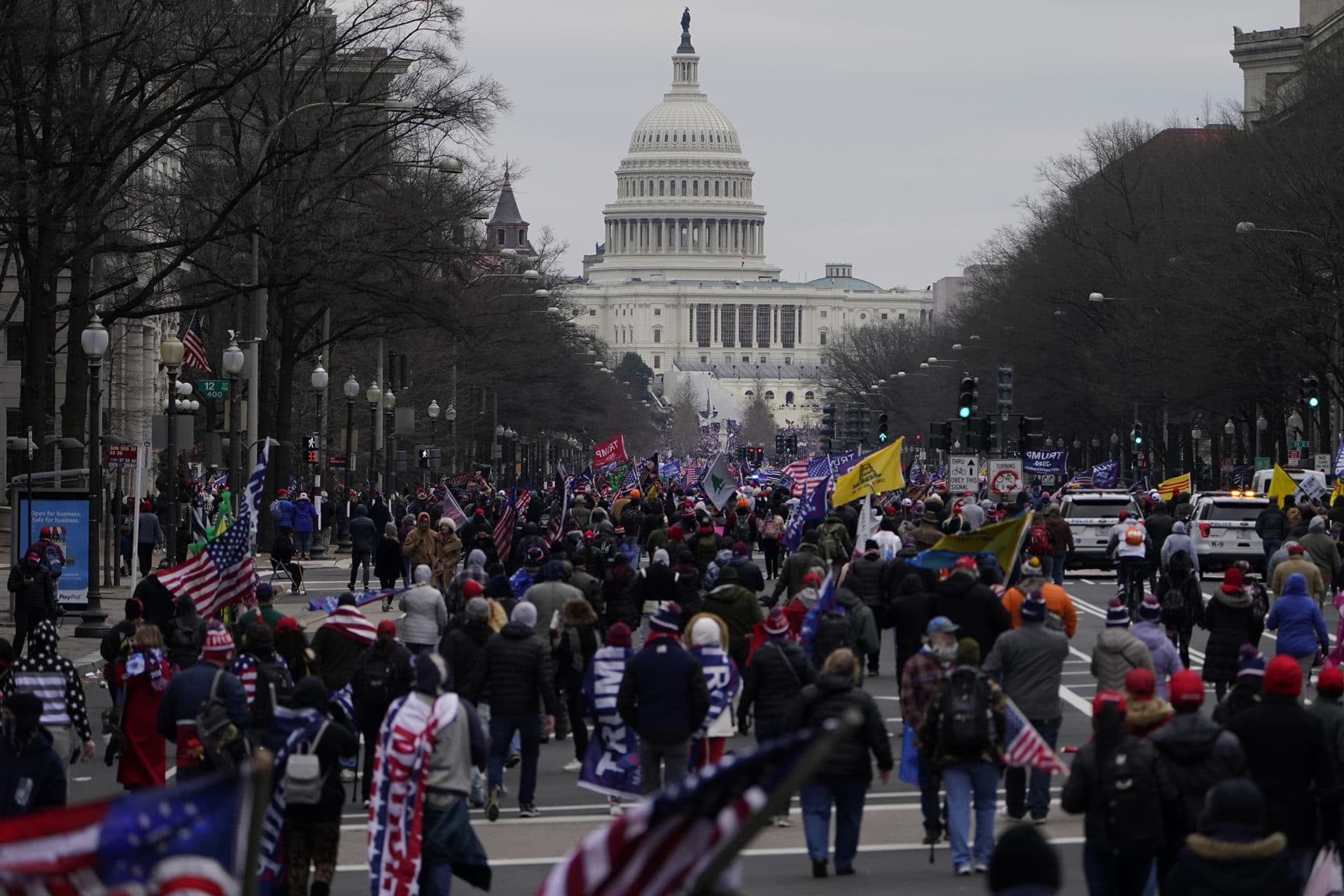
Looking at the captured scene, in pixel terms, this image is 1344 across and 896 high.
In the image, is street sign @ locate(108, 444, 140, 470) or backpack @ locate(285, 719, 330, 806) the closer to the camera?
backpack @ locate(285, 719, 330, 806)

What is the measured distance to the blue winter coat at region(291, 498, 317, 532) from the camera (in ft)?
154

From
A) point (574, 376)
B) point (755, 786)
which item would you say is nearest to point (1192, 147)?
point (574, 376)

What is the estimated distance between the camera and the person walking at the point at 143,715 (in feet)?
49.0

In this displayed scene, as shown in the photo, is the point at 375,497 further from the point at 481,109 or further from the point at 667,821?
the point at 667,821

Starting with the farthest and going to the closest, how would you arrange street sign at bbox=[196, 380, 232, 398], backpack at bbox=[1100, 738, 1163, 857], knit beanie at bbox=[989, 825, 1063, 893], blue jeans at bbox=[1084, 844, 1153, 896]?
street sign at bbox=[196, 380, 232, 398] < blue jeans at bbox=[1084, 844, 1153, 896] < backpack at bbox=[1100, 738, 1163, 857] < knit beanie at bbox=[989, 825, 1063, 893]

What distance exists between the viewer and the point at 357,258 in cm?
3775

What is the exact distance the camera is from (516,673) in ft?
52.5

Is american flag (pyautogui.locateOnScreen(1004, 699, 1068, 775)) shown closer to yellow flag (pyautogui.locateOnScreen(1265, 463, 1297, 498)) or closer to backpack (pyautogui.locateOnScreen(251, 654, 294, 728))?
backpack (pyautogui.locateOnScreen(251, 654, 294, 728))

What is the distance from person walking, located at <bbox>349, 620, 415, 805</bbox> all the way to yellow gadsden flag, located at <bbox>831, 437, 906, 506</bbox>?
696 inches

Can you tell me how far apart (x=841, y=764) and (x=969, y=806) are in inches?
32.5

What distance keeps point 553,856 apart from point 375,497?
98.8ft

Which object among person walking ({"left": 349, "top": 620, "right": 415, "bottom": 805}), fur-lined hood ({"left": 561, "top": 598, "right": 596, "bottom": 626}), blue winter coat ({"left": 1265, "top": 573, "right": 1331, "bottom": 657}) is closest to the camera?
person walking ({"left": 349, "top": 620, "right": 415, "bottom": 805})

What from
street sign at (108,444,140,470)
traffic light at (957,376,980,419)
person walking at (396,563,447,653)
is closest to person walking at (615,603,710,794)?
person walking at (396,563,447,653)

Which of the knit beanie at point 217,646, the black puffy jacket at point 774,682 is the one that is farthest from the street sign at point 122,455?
the knit beanie at point 217,646
